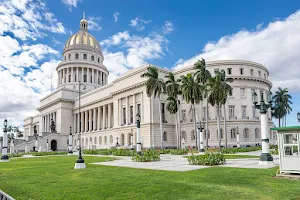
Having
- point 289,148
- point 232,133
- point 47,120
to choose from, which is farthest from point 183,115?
point 47,120

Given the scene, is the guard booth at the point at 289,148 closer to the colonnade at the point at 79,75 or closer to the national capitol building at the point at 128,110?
the national capitol building at the point at 128,110

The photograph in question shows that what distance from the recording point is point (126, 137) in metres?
67.3

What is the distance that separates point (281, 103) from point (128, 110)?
49.4 m

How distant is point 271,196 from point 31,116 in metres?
153

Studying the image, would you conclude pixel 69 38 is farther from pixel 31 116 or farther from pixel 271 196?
pixel 271 196

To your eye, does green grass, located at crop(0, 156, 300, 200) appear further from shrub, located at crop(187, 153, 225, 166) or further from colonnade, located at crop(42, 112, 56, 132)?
colonnade, located at crop(42, 112, 56, 132)

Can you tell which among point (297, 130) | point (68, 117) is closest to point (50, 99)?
point (68, 117)

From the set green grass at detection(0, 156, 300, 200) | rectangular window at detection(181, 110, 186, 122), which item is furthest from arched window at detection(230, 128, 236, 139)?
green grass at detection(0, 156, 300, 200)

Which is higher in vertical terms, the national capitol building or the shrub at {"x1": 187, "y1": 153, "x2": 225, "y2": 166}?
the national capitol building

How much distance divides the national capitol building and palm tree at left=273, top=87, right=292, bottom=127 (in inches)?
675

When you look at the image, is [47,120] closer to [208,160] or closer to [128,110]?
[128,110]

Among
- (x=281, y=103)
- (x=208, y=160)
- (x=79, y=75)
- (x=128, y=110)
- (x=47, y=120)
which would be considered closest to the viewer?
(x=208, y=160)

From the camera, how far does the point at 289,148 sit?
13.2 metres

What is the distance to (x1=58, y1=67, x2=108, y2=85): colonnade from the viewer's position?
104 m
